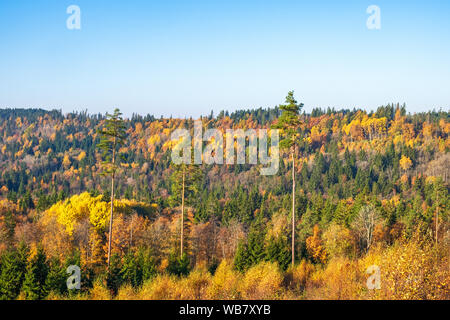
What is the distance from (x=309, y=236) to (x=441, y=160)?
123 meters

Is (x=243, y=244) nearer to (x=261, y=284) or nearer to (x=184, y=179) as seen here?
(x=184, y=179)

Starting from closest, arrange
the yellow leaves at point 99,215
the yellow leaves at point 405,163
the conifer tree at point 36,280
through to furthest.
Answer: the conifer tree at point 36,280 → the yellow leaves at point 99,215 → the yellow leaves at point 405,163

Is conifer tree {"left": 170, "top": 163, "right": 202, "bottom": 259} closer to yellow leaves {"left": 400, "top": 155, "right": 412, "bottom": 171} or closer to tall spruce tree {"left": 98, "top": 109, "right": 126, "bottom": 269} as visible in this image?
tall spruce tree {"left": 98, "top": 109, "right": 126, "bottom": 269}

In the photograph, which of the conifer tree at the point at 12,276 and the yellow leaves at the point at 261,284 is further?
the conifer tree at the point at 12,276

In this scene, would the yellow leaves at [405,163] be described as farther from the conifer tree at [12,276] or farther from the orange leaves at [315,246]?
the conifer tree at [12,276]

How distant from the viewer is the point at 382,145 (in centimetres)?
18388

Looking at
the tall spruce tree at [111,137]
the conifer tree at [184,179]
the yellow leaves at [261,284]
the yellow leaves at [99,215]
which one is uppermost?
the tall spruce tree at [111,137]

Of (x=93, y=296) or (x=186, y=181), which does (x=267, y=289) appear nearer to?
(x=93, y=296)

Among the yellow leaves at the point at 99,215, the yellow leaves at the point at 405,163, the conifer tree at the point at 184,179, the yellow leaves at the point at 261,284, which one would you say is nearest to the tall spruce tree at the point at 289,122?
the yellow leaves at the point at 261,284

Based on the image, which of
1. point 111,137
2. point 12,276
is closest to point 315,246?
point 111,137

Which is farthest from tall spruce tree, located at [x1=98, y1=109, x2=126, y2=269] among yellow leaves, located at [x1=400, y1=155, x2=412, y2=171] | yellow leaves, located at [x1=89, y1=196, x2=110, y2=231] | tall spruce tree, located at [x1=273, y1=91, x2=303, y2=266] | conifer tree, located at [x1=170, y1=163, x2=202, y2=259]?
yellow leaves, located at [x1=400, y1=155, x2=412, y2=171]

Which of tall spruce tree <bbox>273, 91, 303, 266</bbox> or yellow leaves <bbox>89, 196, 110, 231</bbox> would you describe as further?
yellow leaves <bbox>89, 196, 110, 231</bbox>

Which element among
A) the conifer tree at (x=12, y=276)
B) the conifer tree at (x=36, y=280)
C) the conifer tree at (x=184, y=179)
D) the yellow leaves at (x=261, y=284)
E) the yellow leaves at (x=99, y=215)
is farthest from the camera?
the yellow leaves at (x=99, y=215)

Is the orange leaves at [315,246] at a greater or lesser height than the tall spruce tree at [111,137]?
lesser
